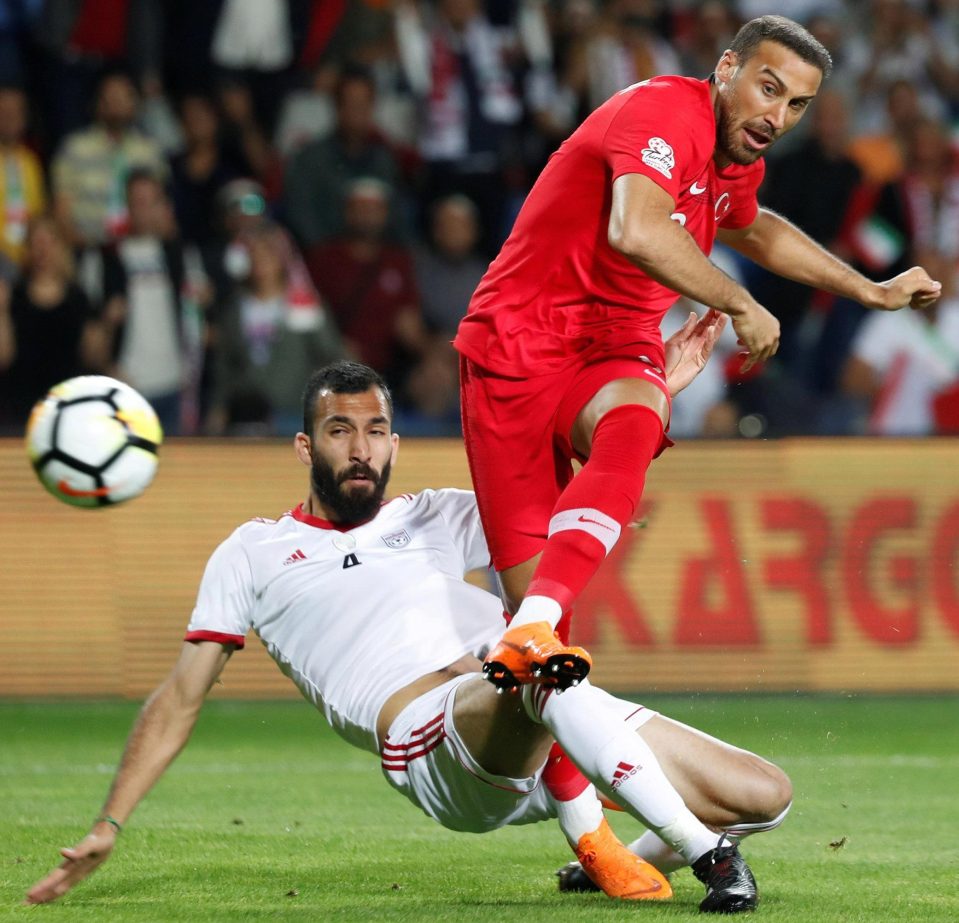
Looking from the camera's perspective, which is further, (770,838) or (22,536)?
(22,536)

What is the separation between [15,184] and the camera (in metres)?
11.7

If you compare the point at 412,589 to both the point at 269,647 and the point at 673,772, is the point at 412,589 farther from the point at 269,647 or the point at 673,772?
the point at 673,772

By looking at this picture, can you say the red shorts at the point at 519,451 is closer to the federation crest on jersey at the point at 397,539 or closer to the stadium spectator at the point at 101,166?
the federation crest on jersey at the point at 397,539

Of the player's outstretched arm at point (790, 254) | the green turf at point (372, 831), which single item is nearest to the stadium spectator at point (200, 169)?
the green turf at point (372, 831)

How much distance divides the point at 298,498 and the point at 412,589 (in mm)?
4754

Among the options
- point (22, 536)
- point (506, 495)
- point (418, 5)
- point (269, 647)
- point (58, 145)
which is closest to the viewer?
point (506, 495)

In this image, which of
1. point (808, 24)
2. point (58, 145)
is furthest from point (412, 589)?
point (808, 24)

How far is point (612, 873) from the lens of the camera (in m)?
5.03

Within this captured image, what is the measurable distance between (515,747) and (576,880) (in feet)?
2.32

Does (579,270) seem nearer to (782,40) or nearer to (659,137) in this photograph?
(659,137)

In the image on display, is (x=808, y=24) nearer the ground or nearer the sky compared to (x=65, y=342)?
nearer the sky

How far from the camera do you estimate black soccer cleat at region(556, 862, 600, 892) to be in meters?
A: 5.23

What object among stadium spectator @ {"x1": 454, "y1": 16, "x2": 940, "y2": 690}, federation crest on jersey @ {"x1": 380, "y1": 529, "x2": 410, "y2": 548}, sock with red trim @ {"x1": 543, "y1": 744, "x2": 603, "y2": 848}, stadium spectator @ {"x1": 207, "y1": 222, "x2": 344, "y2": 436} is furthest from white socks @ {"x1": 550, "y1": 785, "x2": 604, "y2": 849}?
stadium spectator @ {"x1": 207, "y1": 222, "x2": 344, "y2": 436}

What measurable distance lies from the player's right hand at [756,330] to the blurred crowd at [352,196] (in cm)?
590
